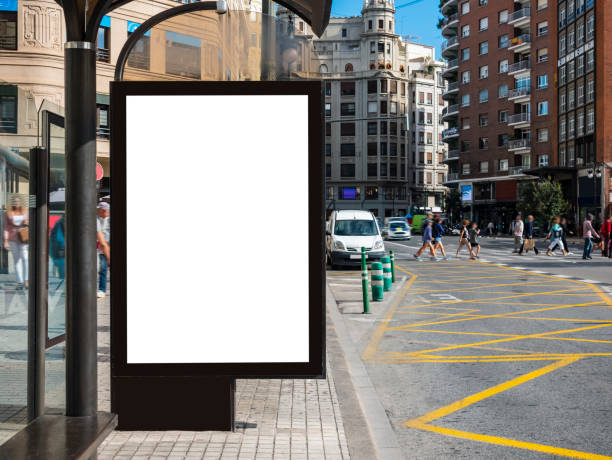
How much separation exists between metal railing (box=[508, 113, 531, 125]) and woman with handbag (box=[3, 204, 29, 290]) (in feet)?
224

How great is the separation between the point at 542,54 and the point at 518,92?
4.43 m

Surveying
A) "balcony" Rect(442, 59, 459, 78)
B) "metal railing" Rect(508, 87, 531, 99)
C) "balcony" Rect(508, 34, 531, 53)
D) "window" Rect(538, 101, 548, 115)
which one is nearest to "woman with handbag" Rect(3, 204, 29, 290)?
"window" Rect(538, 101, 548, 115)

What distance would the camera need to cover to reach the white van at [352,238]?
23328 millimetres

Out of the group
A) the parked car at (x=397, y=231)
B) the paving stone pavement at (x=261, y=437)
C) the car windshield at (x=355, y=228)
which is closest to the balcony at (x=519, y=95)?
the parked car at (x=397, y=231)

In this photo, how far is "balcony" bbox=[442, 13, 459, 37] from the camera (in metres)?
80.9

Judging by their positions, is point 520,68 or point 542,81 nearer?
point 542,81

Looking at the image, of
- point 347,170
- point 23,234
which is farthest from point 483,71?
point 23,234

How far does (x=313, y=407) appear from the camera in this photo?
605cm

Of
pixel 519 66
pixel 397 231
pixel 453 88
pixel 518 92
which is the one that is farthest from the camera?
pixel 453 88

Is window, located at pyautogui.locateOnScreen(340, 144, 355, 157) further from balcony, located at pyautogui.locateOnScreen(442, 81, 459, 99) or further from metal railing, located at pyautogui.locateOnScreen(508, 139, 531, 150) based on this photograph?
metal railing, located at pyautogui.locateOnScreen(508, 139, 531, 150)

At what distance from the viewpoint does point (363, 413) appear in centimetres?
596

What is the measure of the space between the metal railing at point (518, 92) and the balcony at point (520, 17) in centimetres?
618

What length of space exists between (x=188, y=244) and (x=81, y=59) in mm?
1663

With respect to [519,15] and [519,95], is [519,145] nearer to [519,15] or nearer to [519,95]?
[519,95]
